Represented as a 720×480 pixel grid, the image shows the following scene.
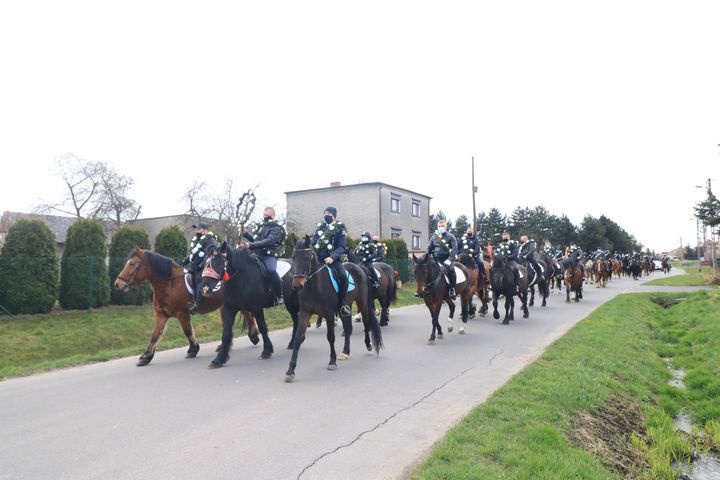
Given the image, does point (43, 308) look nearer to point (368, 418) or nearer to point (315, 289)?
point (315, 289)

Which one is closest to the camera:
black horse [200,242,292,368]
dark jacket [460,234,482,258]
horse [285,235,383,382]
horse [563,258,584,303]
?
horse [285,235,383,382]

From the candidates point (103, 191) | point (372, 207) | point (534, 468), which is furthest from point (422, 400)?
point (103, 191)

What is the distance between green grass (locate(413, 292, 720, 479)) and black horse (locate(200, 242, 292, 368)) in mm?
4577

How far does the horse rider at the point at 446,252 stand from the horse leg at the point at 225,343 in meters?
5.07

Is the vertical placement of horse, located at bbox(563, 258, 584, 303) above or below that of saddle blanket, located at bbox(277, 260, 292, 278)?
below

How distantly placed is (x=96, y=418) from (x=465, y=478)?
426cm

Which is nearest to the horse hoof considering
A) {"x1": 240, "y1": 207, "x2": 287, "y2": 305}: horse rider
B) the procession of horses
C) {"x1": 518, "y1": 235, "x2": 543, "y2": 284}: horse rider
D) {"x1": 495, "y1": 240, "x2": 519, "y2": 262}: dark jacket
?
the procession of horses

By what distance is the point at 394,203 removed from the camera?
4584cm

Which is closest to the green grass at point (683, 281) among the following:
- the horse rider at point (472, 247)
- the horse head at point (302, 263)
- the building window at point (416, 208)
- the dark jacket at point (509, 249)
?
the dark jacket at point (509, 249)

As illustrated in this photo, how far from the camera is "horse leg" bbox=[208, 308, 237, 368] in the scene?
813 centimetres

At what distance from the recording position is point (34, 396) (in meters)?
6.69

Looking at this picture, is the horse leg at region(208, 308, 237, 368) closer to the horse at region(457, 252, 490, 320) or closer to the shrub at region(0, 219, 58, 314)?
the horse at region(457, 252, 490, 320)

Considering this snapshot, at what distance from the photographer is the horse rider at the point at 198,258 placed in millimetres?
9078

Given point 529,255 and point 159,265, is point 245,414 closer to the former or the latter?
point 159,265
